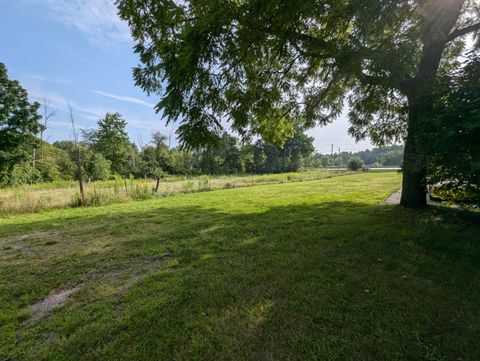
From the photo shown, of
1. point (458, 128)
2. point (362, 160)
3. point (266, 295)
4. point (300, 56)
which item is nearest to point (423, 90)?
point (458, 128)

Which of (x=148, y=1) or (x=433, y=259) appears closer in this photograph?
(x=433, y=259)

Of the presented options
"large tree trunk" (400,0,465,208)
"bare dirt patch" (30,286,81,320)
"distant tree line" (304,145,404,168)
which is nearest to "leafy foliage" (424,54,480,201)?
"large tree trunk" (400,0,465,208)

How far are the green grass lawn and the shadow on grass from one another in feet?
0.04

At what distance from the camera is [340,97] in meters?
8.42

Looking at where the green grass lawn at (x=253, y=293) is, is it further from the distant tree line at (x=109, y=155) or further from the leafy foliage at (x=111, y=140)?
the leafy foliage at (x=111, y=140)

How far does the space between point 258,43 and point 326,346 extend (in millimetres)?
5545

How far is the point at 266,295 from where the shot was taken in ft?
8.75

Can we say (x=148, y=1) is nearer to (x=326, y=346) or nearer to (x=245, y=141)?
(x=245, y=141)

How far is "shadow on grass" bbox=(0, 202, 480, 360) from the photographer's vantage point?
196cm

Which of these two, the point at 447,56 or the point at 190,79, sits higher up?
the point at 447,56

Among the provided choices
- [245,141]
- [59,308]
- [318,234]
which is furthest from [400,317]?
[245,141]

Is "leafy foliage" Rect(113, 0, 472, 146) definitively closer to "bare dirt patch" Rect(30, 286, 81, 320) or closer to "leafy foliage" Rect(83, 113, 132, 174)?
"bare dirt patch" Rect(30, 286, 81, 320)

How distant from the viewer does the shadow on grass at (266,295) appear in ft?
6.42

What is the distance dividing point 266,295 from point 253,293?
0.15m
